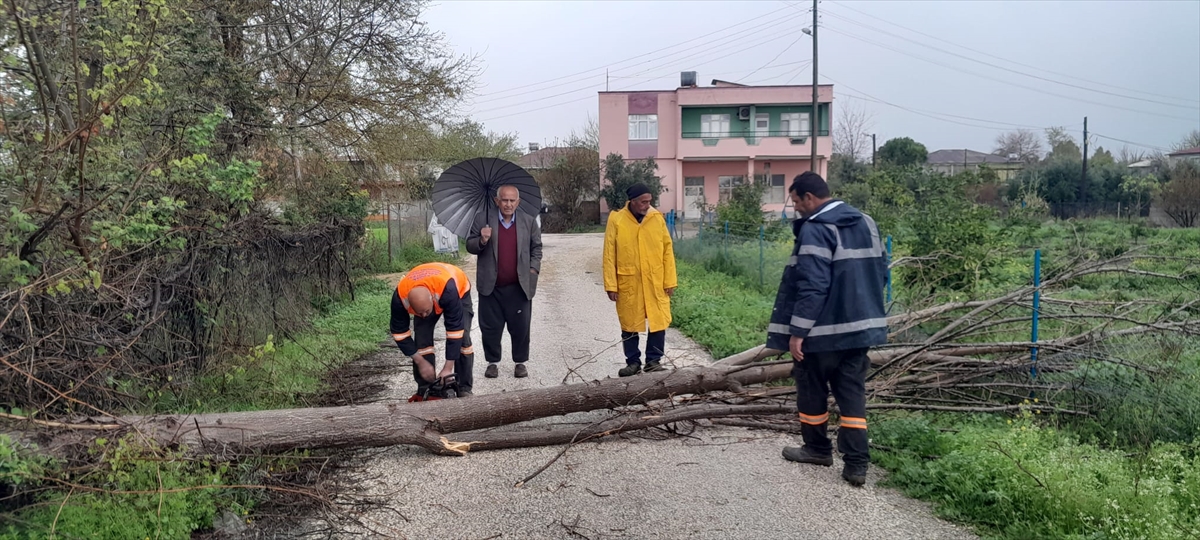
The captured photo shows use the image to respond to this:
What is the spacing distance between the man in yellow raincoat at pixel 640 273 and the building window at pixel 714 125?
3910 centimetres

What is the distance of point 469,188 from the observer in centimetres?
742

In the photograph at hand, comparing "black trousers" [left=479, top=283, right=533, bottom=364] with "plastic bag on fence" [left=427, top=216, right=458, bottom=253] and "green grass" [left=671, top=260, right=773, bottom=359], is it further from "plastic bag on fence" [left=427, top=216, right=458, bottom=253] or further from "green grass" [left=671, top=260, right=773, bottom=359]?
"plastic bag on fence" [left=427, top=216, right=458, bottom=253]

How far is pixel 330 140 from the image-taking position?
1423 cm

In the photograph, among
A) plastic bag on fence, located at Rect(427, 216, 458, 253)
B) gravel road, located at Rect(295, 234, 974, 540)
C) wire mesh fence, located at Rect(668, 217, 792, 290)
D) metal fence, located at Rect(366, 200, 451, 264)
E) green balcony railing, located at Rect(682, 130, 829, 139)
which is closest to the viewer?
gravel road, located at Rect(295, 234, 974, 540)

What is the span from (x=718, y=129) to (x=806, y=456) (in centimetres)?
4208

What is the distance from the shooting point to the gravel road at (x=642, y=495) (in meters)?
4.08

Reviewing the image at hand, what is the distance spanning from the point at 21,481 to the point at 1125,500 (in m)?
5.15

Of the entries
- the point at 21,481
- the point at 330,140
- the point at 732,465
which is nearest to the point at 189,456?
the point at 21,481

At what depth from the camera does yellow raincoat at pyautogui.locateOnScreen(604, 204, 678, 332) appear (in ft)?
23.9

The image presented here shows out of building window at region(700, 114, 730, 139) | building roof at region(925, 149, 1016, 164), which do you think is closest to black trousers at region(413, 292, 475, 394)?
building window at region(700, 114, 730, 139)

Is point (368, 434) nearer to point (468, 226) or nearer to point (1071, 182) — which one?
point (468, 226)

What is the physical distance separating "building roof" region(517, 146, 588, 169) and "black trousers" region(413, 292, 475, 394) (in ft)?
105

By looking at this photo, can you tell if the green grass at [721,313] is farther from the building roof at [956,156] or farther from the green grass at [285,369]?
the building roof at [956,156]

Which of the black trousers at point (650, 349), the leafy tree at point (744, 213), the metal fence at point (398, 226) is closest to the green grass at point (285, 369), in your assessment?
the black trousers at point (650, 349)
